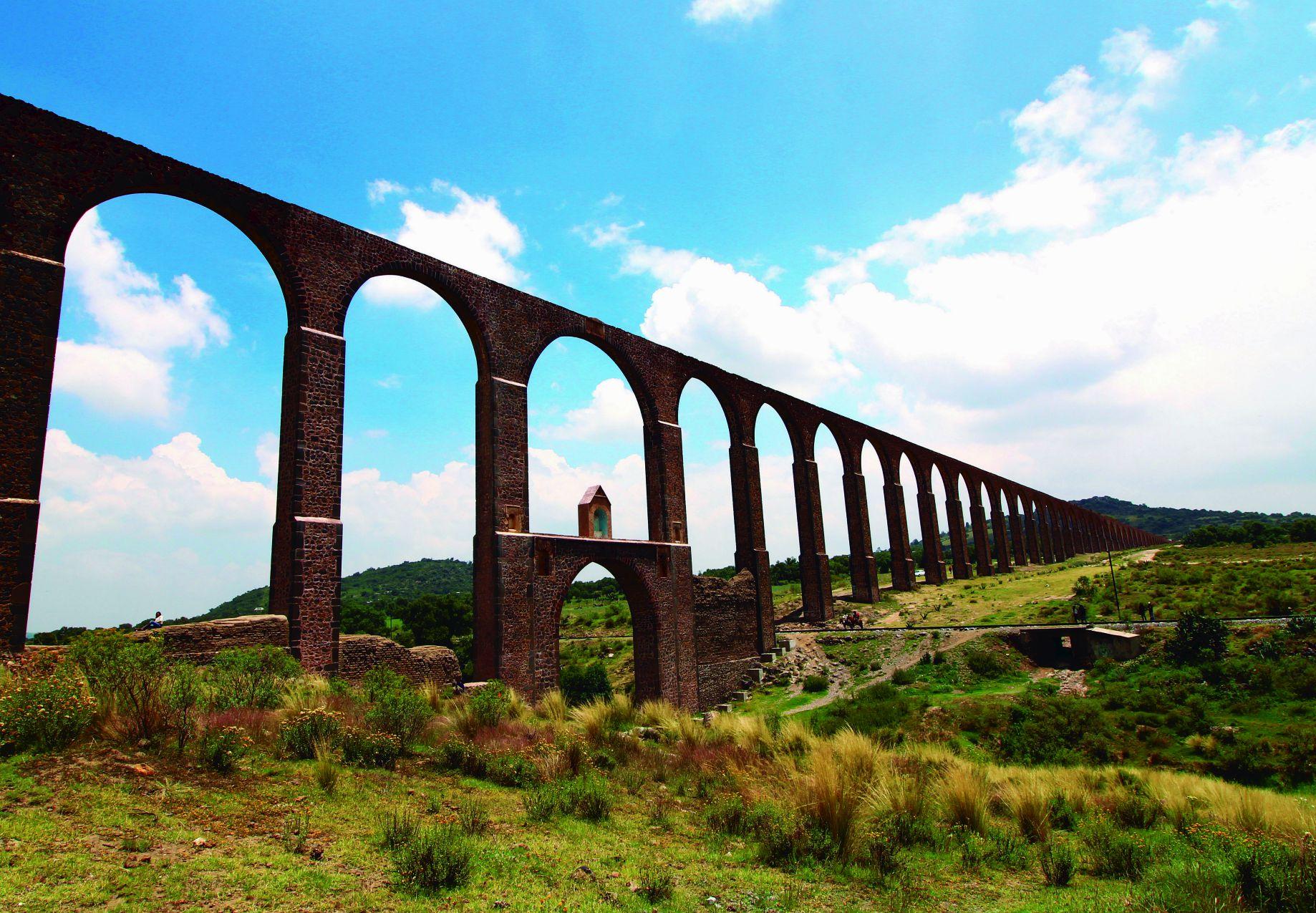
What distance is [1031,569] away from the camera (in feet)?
169

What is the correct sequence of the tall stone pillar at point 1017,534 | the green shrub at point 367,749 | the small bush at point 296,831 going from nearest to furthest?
the small bush at point 296,831 → the green shrub at point 367,749 → the tall stone pillar at point 1017,534

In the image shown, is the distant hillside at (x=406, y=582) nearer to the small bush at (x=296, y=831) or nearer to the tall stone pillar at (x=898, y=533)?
the tall stone pillar at (x=898, y=533)

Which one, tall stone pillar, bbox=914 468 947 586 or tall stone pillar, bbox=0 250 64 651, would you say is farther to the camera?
tall stone pillar, bbox=914 468 947 586

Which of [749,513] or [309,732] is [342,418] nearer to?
[309,732]

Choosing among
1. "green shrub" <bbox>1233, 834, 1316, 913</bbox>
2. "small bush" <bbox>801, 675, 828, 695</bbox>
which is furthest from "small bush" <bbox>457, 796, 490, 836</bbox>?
"small bush" <bbox>801, 675, 828, 695</bbox>

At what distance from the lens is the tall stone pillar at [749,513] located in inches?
959

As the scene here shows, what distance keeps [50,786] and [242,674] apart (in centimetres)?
399

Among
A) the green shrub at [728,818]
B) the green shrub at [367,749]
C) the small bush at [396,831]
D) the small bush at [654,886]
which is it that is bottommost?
the green shrub at [728,818]

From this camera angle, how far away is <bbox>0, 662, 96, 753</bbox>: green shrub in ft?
19.8

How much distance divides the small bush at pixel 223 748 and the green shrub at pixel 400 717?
1.55 metres

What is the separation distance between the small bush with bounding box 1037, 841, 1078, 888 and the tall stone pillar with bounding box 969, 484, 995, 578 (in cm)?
4138

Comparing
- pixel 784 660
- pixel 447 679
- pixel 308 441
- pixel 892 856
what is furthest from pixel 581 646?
pixel 892 856

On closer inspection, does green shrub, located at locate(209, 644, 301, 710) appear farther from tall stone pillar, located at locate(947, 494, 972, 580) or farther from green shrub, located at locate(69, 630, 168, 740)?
tall stone pillar, located at locate(947, 494, 972, 580)

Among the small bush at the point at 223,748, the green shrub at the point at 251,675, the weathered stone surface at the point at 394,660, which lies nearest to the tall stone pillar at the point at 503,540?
the weathered stone surface at the point at 394,660
